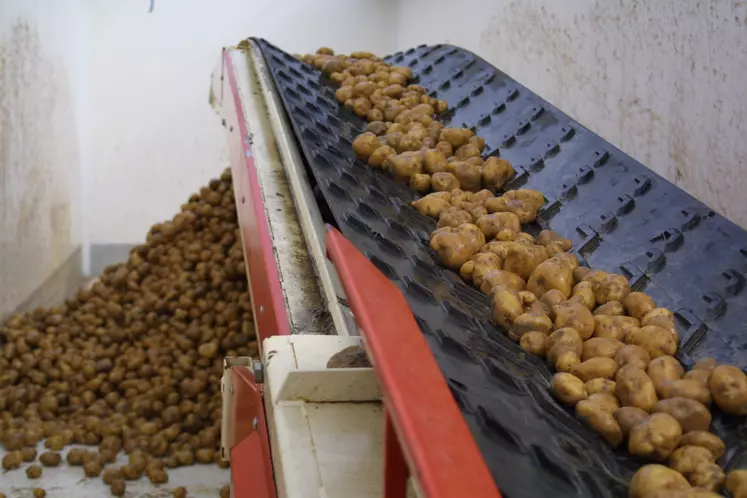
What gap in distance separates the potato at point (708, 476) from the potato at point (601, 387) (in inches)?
6.7

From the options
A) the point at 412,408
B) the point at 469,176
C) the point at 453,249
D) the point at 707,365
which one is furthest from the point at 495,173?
the point at 412,408

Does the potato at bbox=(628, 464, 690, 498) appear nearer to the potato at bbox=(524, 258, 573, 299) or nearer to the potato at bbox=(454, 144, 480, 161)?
the potato at bbox=(524, 258, 573, 299)

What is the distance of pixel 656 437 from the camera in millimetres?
785

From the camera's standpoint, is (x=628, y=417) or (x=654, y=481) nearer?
(x=654, y=481)

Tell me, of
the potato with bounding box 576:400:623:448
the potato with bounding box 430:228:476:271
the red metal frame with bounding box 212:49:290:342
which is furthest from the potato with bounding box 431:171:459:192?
the potato with bounding box 576:400:623:448

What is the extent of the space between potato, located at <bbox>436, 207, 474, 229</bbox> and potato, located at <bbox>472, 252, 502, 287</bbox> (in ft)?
0.46

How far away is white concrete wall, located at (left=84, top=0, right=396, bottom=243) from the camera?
14.1ft

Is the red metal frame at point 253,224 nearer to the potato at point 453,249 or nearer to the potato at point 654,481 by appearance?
the potato at point 453,249

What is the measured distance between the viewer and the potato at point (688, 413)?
0.82 meters

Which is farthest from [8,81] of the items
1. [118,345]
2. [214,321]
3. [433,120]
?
[433,120]

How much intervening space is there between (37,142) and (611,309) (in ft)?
10.5

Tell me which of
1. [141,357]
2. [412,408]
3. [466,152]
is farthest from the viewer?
[141,357]

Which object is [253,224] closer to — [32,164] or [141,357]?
[141,357]

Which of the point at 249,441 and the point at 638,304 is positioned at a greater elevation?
the point at 638,304
